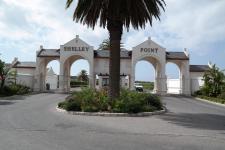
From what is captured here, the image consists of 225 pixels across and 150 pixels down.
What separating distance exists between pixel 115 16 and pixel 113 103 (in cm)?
549

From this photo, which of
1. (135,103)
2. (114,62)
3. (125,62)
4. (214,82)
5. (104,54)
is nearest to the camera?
(135,103)

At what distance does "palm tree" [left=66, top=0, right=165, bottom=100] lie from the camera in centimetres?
2255

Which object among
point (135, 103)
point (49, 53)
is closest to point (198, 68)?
point (49, 53)

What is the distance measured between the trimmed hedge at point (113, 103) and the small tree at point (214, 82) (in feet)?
84.1

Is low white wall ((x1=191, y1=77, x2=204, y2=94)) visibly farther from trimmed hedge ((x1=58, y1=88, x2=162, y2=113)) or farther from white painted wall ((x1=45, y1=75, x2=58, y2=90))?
trimmed hedge ((x1=58, y1=88, x2=162, y2=113))

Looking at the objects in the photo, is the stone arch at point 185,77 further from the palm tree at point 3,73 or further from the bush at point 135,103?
the bush at point 135,103

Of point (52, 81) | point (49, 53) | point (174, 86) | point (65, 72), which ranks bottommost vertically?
point (174, 86)

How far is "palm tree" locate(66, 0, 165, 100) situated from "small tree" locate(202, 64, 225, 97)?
85.3ft

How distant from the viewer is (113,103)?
21.3m

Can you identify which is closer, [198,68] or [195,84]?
[195,84]

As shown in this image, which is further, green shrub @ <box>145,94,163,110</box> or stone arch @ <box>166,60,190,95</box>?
stone arch @ <box>166,60,190,95</box>

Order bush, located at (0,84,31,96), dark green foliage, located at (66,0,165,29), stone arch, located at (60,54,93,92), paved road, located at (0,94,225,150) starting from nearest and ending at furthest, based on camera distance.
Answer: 1. paved road, located at (0,94,225,150)
2. dark green foliage, located at (66,0,165,29)
3. bush, located at (0,84,31,96)
4. stone arch, located at (60,54,93,92)

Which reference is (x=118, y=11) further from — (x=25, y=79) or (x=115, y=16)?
(x=25, y=79)

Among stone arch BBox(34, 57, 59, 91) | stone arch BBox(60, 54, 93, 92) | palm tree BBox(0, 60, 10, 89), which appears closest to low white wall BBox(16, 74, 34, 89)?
stone arch BBox(34, 57, 59, 91)
